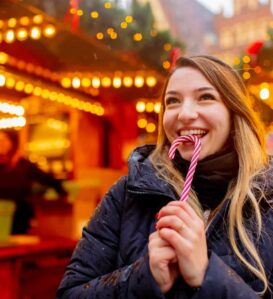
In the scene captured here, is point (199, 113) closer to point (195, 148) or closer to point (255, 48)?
point (195, 148)

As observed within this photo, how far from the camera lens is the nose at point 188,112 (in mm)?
1611

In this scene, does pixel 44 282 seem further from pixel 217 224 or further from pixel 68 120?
pixel 68 120

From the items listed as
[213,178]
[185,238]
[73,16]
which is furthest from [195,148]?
[73,16]

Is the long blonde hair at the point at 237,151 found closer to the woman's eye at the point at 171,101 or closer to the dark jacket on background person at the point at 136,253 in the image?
the dark jacket on background person at the point at 136,253

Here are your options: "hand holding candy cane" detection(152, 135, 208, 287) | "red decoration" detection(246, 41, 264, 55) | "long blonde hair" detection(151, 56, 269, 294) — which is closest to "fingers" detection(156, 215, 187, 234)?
"hand holding candy cane" detection(152, 135, 208, 287)

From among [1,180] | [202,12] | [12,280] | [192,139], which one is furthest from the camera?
[202,12]

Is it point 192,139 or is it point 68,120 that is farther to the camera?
point 68,120

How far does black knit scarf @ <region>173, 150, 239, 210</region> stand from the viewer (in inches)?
63.4

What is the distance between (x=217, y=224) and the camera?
151cm

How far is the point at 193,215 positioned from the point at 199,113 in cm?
45

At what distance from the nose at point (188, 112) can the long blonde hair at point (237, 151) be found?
118 millimetres

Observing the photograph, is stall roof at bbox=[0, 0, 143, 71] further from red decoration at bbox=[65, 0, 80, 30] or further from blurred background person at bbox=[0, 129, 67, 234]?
blurred background person at bbox=[0, 129, 67, 234]

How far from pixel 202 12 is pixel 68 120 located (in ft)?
50.6

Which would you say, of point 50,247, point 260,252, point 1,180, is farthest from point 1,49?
point 260,252
